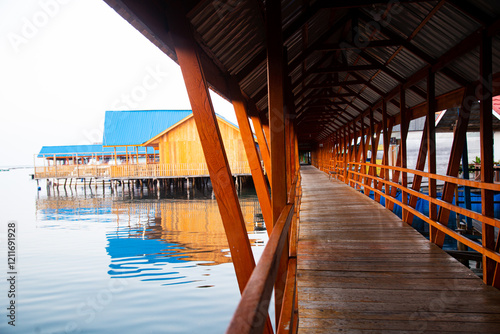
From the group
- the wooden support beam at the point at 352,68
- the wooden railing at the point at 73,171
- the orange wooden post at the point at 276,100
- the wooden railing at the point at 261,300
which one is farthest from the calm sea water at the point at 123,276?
the wooden railing at the point at 73,171

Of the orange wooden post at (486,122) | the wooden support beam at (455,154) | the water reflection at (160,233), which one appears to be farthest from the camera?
the water reflection at (160,233)

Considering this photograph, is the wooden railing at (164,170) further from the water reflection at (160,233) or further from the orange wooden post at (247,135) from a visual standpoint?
the orange wooden post at (247,135)

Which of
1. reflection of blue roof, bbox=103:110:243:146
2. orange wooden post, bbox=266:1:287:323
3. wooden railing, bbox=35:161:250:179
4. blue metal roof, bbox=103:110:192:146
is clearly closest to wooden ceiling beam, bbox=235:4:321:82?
orange wooden post, bbox=266:1:287:323

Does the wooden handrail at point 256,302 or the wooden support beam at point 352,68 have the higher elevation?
the wooden support beam at point 352,68

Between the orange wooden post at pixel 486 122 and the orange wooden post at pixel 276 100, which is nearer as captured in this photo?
the orange wooden post at pixel 276 100

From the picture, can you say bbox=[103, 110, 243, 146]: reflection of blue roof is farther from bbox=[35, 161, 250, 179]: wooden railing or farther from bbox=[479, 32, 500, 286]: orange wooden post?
bbox=[479, 32, 500, 286]: orange wooden post

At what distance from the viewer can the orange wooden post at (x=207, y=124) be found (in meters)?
2.65

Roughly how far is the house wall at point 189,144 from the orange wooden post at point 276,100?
2152 centimetres

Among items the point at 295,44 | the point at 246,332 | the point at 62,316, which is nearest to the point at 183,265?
the point at 62,316

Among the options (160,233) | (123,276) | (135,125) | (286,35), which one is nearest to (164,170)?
(135,125)

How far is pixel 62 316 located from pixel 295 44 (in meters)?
6.75

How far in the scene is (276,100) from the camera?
3.46 m

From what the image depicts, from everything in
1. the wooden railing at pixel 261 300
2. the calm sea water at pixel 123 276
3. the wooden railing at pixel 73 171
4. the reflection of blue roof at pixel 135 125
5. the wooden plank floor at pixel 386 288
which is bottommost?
the calm sea water at pixel 123 276

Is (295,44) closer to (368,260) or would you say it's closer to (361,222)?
(361,222)
